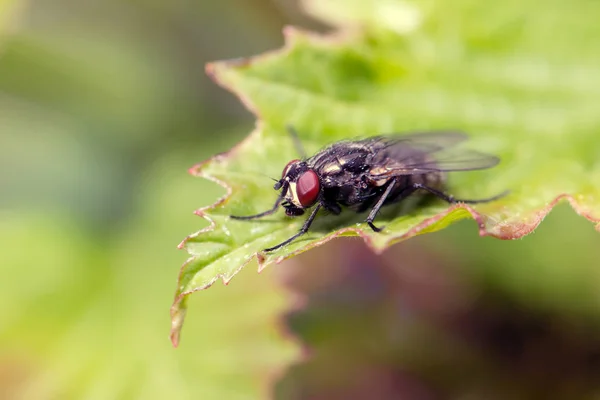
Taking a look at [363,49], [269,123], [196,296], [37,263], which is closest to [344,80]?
[363,49]

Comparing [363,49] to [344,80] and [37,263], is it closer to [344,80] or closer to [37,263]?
[344,80]

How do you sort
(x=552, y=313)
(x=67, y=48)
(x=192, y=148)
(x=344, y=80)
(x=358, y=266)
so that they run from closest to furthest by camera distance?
(x=344, y=80)
(x=552, y=313)
(x=358, y=266)
(x=192, y=148)
(x=67, y=48)

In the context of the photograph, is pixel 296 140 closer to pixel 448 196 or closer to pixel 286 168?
pixel 286 168

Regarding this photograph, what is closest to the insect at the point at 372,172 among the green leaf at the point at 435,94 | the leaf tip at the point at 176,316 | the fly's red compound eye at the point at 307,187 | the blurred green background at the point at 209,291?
the fly's red compound eye at the point at 307,187

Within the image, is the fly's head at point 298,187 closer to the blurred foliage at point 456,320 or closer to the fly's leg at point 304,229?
the fly's leg at point 304,229

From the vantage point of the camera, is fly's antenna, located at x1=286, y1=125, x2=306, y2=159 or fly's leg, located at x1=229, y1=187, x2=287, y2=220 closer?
fly's leg, located at x1=229, y1=187, x2=287, y2=220

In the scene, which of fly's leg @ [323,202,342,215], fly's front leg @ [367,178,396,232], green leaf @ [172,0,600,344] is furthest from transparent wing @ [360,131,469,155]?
fly's leg @ [323,202,342,215]

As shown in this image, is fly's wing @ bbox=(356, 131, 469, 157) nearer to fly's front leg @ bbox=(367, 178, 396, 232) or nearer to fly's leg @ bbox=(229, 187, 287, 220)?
fly's front leg @ bbox=(367, 178, 396, 232)

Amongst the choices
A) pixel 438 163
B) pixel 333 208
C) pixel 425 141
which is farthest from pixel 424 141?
pixel 333 208
